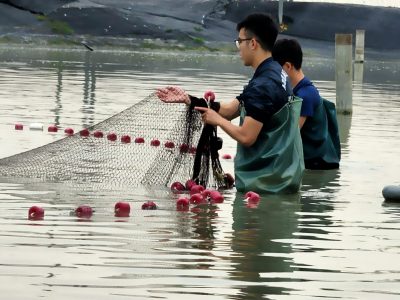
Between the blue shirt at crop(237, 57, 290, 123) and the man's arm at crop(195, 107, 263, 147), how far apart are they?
0.23ft

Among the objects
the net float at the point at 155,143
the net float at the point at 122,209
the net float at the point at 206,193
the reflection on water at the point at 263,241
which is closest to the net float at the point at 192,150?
the reflection on water at the point at 263,241

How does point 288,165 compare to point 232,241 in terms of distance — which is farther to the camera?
point 288,165

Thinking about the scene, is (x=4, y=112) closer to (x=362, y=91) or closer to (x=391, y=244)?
(x=391, y=244)

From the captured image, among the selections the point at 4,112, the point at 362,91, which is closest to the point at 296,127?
the point at 4,112

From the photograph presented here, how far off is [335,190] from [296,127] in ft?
4.64

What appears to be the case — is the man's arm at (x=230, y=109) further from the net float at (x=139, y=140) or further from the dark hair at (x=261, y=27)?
the net float at (x=139, y=140)

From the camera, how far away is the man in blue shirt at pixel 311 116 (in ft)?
49.9

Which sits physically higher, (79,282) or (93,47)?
(93,47)

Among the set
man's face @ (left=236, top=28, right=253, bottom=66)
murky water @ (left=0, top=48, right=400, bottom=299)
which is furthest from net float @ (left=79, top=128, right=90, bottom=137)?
man's face @ (left=236, top=28, right=253, bottom=66)

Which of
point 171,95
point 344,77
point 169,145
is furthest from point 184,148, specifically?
point 344,77

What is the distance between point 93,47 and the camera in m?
71.6

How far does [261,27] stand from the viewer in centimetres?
1293

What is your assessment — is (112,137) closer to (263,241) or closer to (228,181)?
(228,181)

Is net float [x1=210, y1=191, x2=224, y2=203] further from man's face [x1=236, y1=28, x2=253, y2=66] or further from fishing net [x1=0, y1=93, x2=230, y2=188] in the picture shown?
man's face [x1=236, y1=28, x2=253, y2=66]
